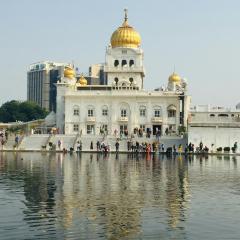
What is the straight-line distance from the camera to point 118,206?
19.1m

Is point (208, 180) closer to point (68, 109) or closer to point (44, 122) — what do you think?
point (68, 109)

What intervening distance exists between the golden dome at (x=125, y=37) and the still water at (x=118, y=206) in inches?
1838

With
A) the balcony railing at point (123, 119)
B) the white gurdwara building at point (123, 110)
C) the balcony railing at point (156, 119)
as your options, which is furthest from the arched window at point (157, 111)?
the balcony railing at point (123, 119)

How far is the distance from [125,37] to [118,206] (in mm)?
57685

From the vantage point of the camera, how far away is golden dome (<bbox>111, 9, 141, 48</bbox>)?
75.2 meters

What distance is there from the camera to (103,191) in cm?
2286

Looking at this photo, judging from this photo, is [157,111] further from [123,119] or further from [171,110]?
[123,119]

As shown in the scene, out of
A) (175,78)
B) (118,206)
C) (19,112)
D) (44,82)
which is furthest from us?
(44,82)

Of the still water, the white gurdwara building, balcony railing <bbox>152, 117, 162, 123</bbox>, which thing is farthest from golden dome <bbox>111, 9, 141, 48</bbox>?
the still water

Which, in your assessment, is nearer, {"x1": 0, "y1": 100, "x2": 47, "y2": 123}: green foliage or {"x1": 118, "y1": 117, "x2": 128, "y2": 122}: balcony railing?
{"x1": 118, "y1": 117, "x2": 128, "y2": 122}: balcony railing

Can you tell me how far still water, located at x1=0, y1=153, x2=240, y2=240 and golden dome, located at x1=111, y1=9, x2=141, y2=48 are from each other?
46.7 m

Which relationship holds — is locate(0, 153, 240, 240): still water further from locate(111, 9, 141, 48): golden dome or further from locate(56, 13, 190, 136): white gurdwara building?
locate(111, 9, 141, 48): golden dome

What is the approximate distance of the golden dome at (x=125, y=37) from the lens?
75250 millimetres

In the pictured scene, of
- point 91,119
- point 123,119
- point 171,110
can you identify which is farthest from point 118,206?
point 91,119
